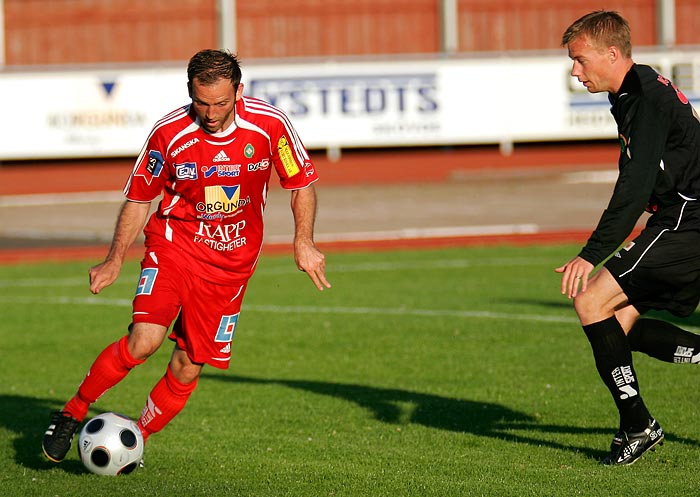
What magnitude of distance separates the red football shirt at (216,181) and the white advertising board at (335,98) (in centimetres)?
1842

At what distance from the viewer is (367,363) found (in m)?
9.55

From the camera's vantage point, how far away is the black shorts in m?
6.04

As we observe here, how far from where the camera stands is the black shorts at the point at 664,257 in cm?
604

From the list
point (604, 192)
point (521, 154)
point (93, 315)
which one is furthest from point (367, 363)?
point (521, 154)

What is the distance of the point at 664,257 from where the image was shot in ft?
19.8

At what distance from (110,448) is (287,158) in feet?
5.79

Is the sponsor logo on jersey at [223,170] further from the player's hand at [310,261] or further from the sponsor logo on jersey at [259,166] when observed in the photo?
the player's hand at [310,261]

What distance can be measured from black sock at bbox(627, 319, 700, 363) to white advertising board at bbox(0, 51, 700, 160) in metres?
18.6

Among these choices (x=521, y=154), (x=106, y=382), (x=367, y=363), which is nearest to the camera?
(x=106, y=382)

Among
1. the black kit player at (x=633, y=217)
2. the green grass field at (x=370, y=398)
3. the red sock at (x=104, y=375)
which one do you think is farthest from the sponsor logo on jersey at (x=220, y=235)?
the black kit player at (x=633, y=217)

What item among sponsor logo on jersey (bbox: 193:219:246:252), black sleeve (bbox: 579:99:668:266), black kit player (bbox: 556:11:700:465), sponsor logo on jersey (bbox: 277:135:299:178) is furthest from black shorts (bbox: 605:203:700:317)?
sponsor logo on jersey (bbox: 193:219:246:252)

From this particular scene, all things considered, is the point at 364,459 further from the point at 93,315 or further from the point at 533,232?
the point at 533,232

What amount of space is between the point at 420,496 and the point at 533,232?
1258cm

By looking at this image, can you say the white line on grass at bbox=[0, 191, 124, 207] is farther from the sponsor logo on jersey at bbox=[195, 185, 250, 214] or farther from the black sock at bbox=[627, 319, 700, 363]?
the black sock at bbox=[627, 319, 700, 363]
